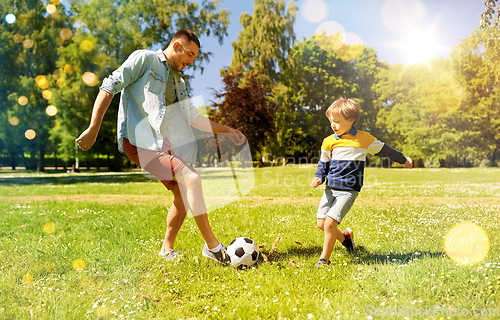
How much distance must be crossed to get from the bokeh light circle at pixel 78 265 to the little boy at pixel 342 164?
283 cm

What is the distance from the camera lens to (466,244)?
4379mm

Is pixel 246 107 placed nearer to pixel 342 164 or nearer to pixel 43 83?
pixel 43 83

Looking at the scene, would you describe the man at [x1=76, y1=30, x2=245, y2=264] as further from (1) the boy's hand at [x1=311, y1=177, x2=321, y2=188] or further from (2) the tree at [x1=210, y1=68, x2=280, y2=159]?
(2) the tree at [x1=210, y1=68, x2=280, y2=159]

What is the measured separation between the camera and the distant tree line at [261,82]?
22.5m

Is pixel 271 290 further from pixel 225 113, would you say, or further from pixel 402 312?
pixel 225 113

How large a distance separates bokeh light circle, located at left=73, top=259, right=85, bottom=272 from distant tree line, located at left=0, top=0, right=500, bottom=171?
12.4 m

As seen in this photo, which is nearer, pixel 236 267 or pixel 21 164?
pixel 236 267

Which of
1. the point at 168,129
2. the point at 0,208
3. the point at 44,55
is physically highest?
the point at 44,55

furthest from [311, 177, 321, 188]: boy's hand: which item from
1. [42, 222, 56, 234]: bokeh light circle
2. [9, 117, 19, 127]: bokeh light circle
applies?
[9, 117, 19, 127]: bokeh light circle

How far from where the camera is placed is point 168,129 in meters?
3.76

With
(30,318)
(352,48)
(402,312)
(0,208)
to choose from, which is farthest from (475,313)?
(352,48)

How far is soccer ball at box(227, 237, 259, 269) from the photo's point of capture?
3812mm

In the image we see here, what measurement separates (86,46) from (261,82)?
14612 mm

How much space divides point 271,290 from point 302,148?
128 feet
